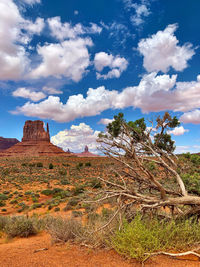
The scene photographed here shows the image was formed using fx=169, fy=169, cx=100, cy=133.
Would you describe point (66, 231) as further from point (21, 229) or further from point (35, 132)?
point (35, 132)

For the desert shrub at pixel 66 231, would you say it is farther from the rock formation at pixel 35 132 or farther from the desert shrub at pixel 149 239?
the rock formation at pixel 35 132

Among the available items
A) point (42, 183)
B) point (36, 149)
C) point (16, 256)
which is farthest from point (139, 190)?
point (36, 149)

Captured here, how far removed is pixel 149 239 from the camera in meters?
3.58

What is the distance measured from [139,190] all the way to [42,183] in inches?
888

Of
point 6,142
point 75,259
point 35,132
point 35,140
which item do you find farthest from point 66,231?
point 6,142

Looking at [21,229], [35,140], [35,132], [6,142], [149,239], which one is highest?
[35,132]

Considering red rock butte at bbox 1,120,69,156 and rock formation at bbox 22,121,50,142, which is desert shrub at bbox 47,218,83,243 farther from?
rock formation at bbox 22,121,50,142

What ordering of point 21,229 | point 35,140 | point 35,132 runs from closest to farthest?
1. point 21,229
2. point 35,140
3. point 35,132

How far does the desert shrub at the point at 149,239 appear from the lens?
3.54m

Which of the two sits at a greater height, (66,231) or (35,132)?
(35,132)

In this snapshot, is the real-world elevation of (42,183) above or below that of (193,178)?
below

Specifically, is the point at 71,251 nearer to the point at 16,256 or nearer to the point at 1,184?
the point at 16,256

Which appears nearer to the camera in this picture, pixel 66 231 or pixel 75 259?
pixel 75 259

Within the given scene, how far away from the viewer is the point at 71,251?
433 centimetres
